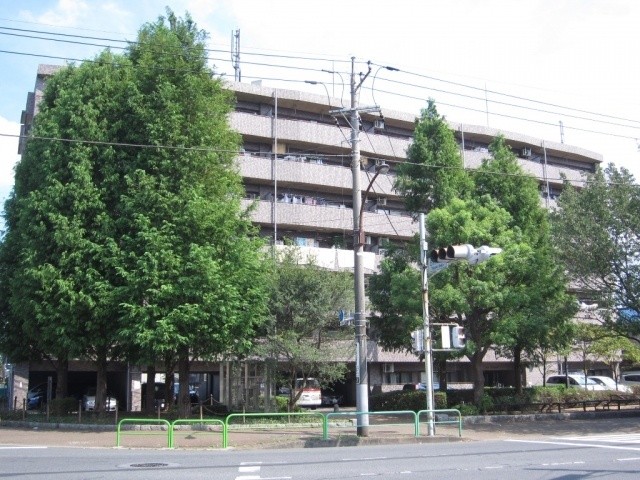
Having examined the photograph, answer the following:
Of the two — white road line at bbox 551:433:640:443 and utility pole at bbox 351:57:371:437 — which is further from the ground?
utility pole at bbox 351:57:371:437

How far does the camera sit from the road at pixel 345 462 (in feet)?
39.9

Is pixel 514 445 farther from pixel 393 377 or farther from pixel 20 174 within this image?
pixel 393 377

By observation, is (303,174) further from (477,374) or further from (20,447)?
(20,447)

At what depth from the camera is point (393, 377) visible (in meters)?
43.6

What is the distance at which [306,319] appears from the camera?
28906 millimetres

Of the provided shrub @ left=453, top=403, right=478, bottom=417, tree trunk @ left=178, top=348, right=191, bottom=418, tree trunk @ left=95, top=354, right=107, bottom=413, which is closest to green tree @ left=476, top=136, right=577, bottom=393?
shrub @ left=453, top=403, right=478, bottom=417

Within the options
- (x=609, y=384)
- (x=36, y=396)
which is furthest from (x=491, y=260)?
(x=36, y=396)

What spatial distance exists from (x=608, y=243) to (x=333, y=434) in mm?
13330

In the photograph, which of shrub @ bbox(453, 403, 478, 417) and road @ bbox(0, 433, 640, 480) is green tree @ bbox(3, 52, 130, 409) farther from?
shrub @ bbox(453, 403, 478, 417)

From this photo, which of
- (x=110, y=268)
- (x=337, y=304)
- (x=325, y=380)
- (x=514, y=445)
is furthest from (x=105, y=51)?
(x=514, y=445)

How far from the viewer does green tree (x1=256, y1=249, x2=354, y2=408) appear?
28297mm

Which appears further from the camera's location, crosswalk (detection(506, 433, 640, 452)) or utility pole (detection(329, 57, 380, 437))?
utility pole (detection(329, 57, 380, 437))

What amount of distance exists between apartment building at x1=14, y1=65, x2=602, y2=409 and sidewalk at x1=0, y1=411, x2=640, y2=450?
1302 cm

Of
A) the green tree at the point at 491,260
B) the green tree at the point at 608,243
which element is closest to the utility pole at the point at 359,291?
the green tree at the point at 491,260
